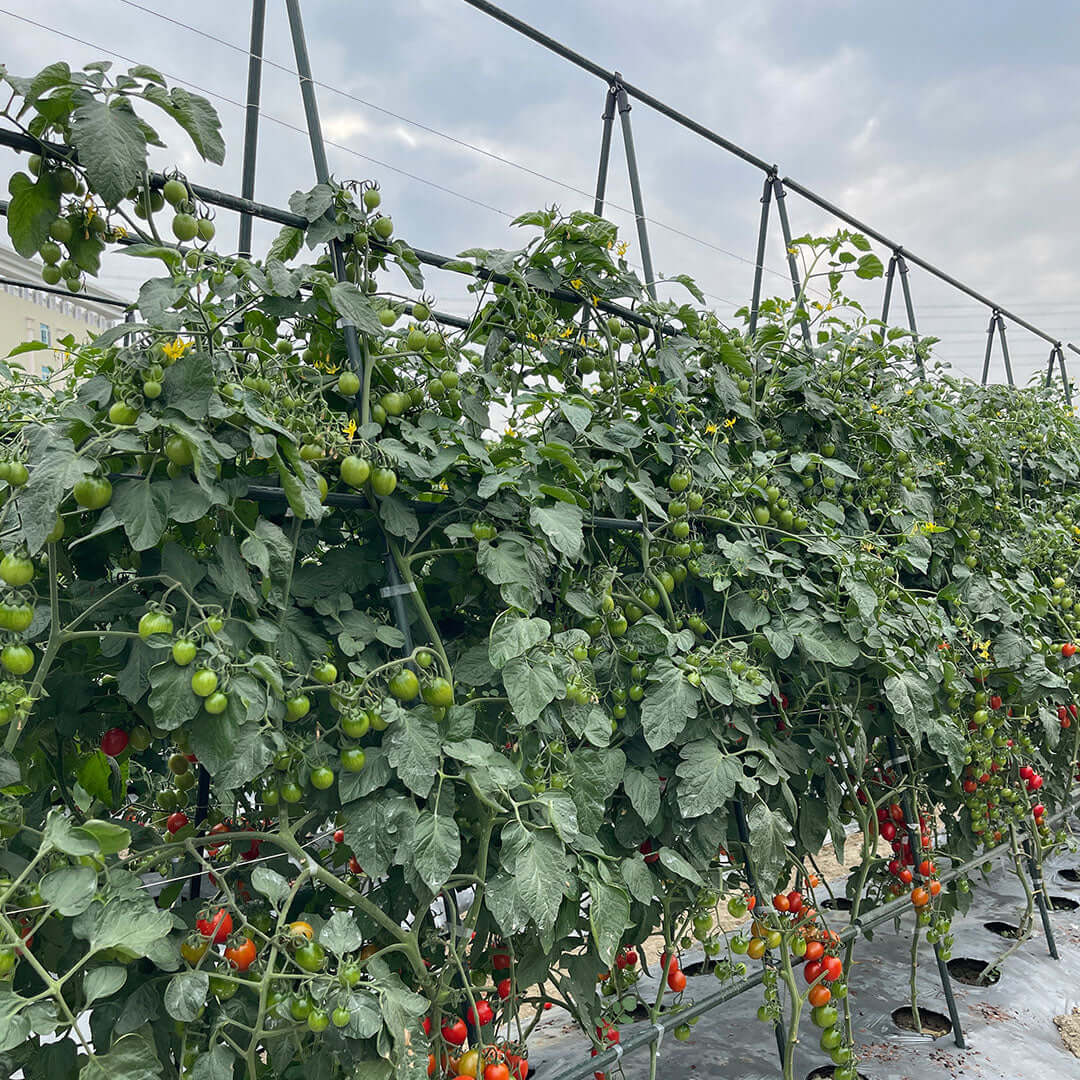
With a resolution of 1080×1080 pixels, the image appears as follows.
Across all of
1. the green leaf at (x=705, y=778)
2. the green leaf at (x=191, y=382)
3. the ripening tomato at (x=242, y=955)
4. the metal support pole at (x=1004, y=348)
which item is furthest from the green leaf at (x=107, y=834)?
the metal support pole at (x=1004, y=348)

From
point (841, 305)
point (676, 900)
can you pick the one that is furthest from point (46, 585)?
point (841, 305)

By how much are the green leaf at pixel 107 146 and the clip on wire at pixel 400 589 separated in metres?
0.59

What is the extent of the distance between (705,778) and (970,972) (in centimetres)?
194

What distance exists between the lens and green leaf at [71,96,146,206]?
92 centimetres

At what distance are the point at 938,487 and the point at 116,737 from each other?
2.22 meters

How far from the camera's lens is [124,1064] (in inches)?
33.3

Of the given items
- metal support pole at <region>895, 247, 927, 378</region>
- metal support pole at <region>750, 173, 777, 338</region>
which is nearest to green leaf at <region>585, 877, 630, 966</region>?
metal support pole at <region>750, 173, 777, 338</region>

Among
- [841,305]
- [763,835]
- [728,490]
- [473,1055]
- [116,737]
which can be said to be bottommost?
[473,1055]

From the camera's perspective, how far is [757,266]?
2656 millimetres

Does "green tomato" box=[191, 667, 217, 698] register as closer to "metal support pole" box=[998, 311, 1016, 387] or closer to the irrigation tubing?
the irrigation tubing

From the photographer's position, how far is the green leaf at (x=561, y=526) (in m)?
1.21

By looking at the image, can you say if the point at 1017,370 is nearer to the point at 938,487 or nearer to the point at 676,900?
the point at 938,487

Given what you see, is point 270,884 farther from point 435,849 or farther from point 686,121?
point 686,121

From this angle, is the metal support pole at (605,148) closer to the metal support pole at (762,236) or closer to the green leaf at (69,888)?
the metal support pole at (762,236)
